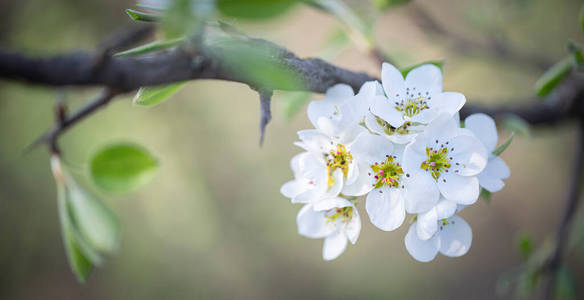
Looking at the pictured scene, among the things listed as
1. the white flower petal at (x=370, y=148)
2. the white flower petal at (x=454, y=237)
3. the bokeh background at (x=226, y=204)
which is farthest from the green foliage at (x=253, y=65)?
the bokeh background at (x=226, y=204)

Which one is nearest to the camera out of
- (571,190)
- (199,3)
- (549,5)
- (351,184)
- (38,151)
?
(199,3)

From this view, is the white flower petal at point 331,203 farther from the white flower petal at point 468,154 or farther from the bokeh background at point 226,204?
the bokeh background at point 226,204

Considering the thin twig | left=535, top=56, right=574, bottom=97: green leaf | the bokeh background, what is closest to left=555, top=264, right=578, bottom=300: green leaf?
the thin twig

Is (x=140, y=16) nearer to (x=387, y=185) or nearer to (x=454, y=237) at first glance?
(x=387, y=185)

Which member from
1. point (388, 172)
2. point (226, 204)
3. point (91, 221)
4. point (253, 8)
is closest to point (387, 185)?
point (388, 172)

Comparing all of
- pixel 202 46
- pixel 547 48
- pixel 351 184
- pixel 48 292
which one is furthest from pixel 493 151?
pixel 48 292

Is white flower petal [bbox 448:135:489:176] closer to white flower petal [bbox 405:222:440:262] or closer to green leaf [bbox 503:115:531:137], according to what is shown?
white flower petal [bbox 405:222:440:262]

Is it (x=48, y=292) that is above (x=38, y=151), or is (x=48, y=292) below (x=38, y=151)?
below

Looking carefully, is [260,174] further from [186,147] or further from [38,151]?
[38,151]
